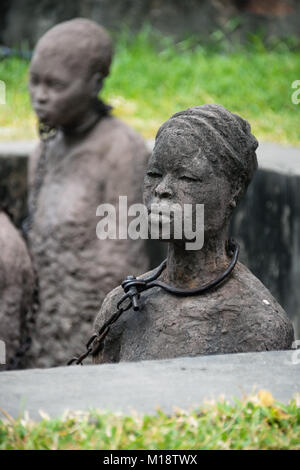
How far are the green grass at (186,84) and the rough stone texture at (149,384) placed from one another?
4.37 meters

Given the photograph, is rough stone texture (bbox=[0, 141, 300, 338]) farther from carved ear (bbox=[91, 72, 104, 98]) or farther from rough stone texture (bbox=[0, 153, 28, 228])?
rough stone texture (bbox=[0, 153, 28, 228])

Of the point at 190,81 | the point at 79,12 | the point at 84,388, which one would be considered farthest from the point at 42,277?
the point at 79,12

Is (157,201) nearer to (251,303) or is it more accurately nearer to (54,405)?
(251,303)

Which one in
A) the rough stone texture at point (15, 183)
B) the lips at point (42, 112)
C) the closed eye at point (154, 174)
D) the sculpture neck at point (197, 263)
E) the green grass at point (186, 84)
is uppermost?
the green grass at point (186, 84)

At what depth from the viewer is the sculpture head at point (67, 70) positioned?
18.8 ft

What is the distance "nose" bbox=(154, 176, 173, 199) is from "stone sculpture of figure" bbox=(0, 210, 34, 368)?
165cm

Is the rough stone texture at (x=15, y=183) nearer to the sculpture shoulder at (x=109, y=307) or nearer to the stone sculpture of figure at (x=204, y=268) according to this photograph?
the sculpture shoulder at (x=109, y=307)

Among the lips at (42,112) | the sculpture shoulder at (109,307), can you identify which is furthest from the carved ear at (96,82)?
the sculpture shoulder at (109,307)

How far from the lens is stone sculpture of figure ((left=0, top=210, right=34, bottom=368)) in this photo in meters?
4.51

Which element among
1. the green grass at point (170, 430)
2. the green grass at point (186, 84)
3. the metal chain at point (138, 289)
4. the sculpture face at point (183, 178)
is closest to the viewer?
the green grass at point (170, 430)

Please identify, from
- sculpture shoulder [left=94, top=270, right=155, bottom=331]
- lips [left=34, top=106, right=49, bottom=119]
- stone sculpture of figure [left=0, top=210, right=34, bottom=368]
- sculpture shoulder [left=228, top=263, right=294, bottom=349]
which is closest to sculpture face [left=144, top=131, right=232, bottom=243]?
sculpture shoulder [left=228, top=263, right=294, bottom=349]
